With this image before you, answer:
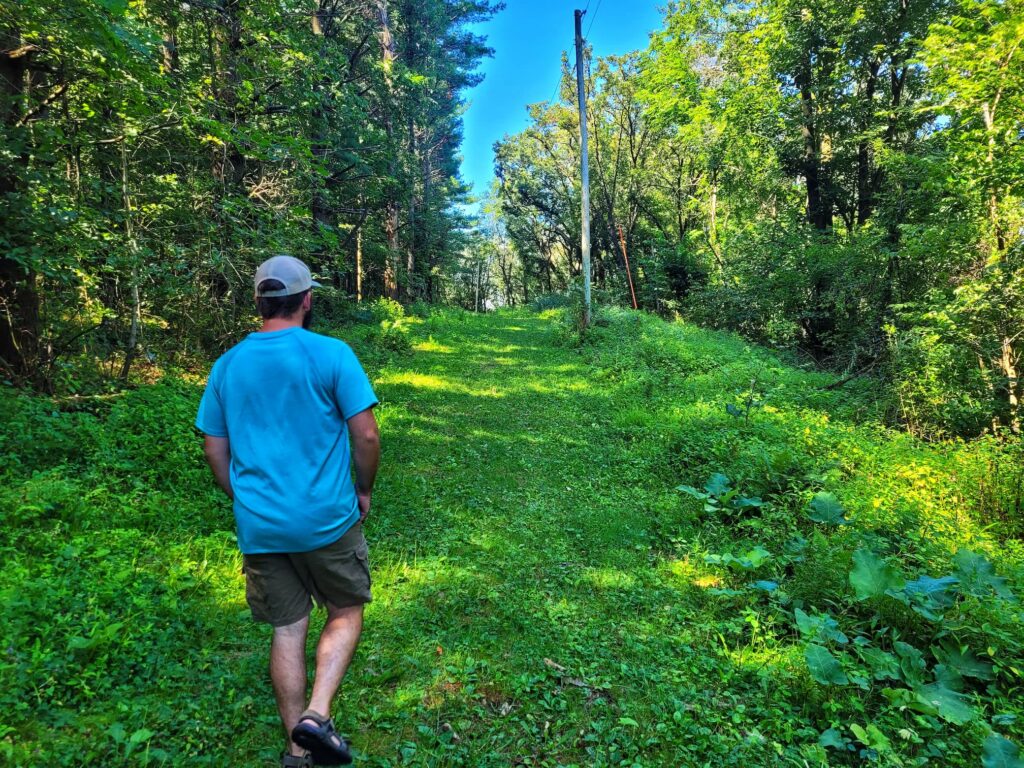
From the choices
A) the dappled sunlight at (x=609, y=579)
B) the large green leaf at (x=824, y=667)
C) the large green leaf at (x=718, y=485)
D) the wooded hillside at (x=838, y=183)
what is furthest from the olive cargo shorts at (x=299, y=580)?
the wooded hillside at (x=838, y=183)

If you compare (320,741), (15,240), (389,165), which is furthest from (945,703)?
(389,165)

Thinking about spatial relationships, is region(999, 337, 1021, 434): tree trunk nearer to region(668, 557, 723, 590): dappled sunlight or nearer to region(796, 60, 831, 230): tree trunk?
region(668, 557, 723, 590): dappled sunlight

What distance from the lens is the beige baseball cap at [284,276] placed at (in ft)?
6.88

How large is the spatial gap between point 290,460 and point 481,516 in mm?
3024

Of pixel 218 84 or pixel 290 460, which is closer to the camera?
pixel 290 460

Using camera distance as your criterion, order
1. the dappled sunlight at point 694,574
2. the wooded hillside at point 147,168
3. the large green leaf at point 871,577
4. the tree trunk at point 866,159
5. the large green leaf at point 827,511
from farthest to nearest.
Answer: the tree trunk at point 866,159 → the wooded hillside at point 147,168 → the large green leaf at point 827,511 → the dappled sunlight at point 694,574 → the large green leaf at point 871,577

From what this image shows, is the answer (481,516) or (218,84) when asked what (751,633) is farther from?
(218,84)

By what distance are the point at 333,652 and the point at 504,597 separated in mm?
1671

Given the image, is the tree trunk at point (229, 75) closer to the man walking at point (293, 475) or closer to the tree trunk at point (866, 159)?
the man walking at point (293, 475)

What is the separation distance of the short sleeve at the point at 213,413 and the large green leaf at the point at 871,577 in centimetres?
374

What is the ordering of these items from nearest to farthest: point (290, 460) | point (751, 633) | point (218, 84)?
point (290, 460), point (751, 633), point (218, 84)

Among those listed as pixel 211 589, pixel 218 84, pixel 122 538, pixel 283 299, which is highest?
pixel 218 84

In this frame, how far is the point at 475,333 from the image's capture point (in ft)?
52.5

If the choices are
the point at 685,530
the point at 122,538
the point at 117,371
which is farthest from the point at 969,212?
the point at 117,371
